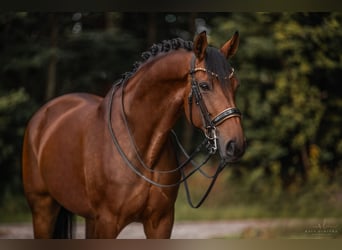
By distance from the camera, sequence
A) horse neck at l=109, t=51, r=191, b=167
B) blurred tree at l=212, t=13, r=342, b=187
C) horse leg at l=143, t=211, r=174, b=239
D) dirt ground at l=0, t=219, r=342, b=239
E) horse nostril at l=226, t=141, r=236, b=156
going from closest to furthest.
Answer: horse nostril at l=226, t=141, r=236, b=156 → horse neck at l=109, t=51, r=191, b=167 → horse leg at l=143, t=211, r=174, b=239 → dirt ground at l=0, t=219, r=342, b=239 → blurred tree at l=212, t=13, r=342, b=187

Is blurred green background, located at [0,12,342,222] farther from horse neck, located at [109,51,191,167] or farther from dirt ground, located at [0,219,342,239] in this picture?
horse neck, located at [109,51,191,167]

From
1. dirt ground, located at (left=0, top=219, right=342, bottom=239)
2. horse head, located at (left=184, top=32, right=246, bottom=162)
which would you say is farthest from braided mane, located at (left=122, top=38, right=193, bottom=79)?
dirt ground, located at (left=0, top=219, right=342, bottom=239)

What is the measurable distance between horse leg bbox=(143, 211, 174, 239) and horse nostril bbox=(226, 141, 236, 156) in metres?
0.75

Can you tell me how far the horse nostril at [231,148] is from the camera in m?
2.98

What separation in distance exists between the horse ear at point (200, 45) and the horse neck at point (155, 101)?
0.10 metres

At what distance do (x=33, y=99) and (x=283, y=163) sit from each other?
4575 millimetres

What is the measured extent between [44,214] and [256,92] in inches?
217

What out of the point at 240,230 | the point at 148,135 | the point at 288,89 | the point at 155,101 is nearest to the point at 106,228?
the point at 148,135

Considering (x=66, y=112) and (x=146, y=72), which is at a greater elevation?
(x=146, y=72)

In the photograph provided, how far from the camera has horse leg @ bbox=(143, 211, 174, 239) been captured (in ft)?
11.3

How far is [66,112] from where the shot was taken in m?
4.21

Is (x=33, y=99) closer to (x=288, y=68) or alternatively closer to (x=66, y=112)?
(x=288, y=68)
